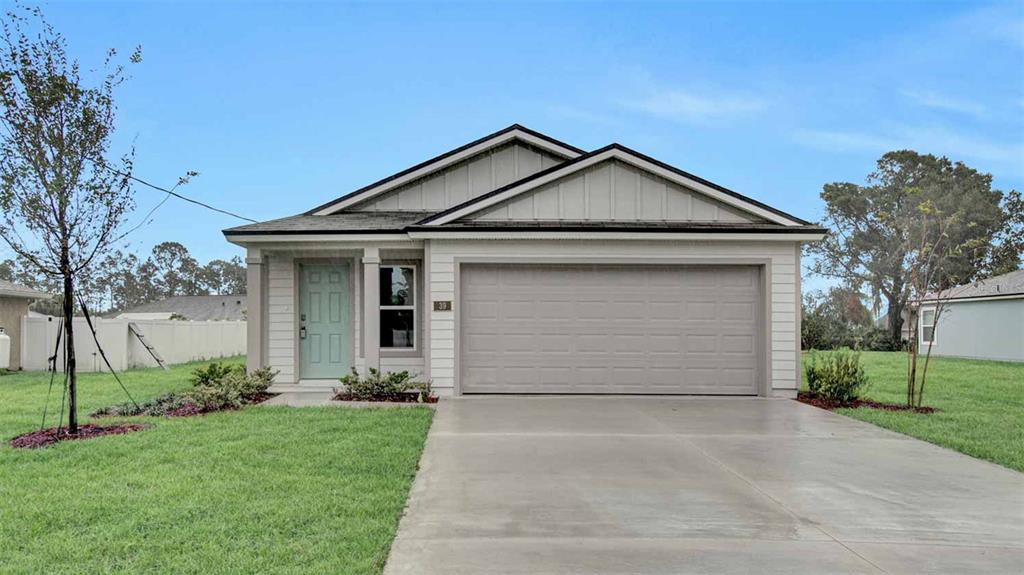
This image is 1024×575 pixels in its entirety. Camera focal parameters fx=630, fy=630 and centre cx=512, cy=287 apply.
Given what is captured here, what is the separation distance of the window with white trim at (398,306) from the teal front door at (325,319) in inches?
29.2

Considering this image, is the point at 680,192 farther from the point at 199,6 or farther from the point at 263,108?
the point at 263,108

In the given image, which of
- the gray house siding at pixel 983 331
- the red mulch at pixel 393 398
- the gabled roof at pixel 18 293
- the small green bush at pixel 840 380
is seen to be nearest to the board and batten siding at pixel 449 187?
the red mulch at pixel 393 398

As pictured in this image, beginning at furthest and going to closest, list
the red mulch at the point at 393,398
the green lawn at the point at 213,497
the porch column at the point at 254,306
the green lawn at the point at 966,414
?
the porch column at the point at 254,306 → the red mulch at the point at 393,398 → the green lawn at the point at 966,414 → the green lawn at the point at 213,497

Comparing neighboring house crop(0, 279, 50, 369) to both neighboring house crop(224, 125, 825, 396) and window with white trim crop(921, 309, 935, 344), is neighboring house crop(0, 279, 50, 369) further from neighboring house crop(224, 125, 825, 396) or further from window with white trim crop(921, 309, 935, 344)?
window with white trim crop(921, 309, 935, 344)

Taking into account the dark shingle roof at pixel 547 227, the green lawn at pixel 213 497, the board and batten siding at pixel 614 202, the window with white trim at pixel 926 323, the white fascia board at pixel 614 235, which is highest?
the board and batten siding at pixel 614 202

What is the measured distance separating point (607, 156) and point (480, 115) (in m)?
10.5

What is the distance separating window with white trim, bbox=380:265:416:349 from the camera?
1141 cm

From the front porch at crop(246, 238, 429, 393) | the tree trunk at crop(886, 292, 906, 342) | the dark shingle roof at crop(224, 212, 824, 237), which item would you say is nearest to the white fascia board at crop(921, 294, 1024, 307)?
the tree trunk at crop(886, 292, 906, 342)

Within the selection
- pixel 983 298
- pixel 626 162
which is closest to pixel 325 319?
pixel 626 162

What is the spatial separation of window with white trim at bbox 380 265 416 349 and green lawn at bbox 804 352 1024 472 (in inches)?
280

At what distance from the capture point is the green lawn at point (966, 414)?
6848 millimetres

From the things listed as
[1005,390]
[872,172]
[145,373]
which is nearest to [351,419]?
[145,373]

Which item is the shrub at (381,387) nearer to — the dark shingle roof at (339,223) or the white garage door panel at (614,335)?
the white garage door panel at (614,335)

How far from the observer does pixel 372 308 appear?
34.9 ft
